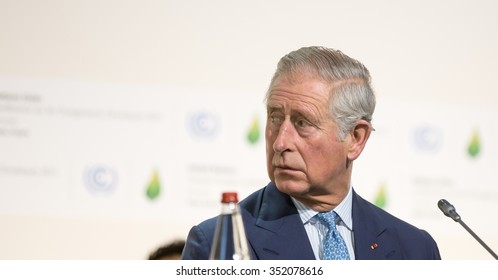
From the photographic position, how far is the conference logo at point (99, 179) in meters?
4.32

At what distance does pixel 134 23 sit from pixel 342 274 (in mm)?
2741

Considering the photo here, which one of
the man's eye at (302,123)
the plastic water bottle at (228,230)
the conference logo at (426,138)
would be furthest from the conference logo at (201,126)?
the plastic water bottle at (228,230)

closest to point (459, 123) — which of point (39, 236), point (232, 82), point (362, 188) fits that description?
point (362, 188)

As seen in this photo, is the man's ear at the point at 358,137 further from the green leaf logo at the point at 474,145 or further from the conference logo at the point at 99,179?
the green leaf logo at the point at 474,145

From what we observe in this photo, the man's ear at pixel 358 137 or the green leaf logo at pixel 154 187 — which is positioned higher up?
the man's ear at pixel 358 137

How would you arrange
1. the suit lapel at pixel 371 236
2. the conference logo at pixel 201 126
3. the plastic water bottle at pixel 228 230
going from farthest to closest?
the conference logo at pixel 201 126 < the suit lapel at pixel 371 236 < the plastic water bottle at pixel 228 230

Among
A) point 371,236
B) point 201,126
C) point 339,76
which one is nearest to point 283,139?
point 339,76

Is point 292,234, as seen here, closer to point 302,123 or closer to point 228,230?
point 302,123

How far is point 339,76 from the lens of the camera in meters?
2.40

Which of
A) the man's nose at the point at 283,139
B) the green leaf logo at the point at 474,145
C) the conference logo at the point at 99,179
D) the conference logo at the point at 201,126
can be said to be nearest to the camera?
the man's nose at the point at 283,139

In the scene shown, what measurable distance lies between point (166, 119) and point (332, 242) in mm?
2144

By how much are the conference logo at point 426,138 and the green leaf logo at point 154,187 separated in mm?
1368

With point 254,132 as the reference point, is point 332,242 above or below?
below

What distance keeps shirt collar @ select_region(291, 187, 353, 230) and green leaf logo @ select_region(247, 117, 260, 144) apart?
196cm
